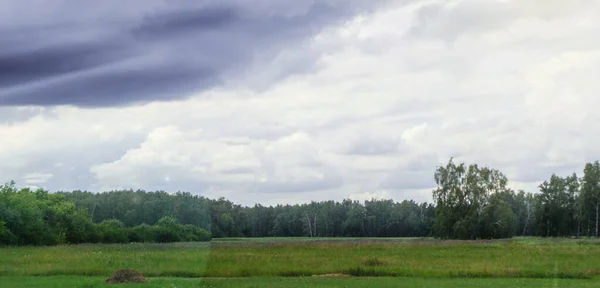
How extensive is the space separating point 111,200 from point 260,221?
122456mm

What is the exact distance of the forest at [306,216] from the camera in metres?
51.2

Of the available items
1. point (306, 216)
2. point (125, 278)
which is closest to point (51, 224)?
point (125, 278)

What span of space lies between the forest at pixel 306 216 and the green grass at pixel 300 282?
10.6 metres

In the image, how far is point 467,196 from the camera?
122875 mm

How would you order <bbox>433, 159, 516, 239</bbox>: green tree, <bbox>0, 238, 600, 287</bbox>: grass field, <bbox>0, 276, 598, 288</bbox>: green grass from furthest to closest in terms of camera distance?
<bbox>433, 159, 516, 239</bbox>: green tree < <bbox>0, 238, 600, 287</bbox>: grass field < <bbox>0, 276, 598, 288</bbox>: green grass

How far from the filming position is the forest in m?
51.2

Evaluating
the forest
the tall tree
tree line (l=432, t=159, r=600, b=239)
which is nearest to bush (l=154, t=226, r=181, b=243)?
the forest

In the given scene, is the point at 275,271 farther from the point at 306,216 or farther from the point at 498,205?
the point at 306,216

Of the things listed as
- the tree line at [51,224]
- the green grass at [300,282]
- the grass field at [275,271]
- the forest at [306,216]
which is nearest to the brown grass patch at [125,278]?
the green grass at [300,282]

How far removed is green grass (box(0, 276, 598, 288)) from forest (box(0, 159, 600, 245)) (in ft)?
34.9

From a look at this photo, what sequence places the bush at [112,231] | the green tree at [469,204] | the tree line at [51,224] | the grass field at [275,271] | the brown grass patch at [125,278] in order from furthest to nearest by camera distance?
the green tree at [469,204], the tree line at [51,224], the bush at [112,231], the grass field at [275,271], the brown grass patch at [125,278]

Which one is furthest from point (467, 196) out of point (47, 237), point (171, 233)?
point (171, 233)

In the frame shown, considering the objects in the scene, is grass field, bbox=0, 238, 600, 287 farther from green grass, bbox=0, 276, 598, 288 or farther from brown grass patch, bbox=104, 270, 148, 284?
brown grass patch, bbox=104, 270, 148, 284

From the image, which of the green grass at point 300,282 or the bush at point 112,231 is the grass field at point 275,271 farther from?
the bush at point 112,231
